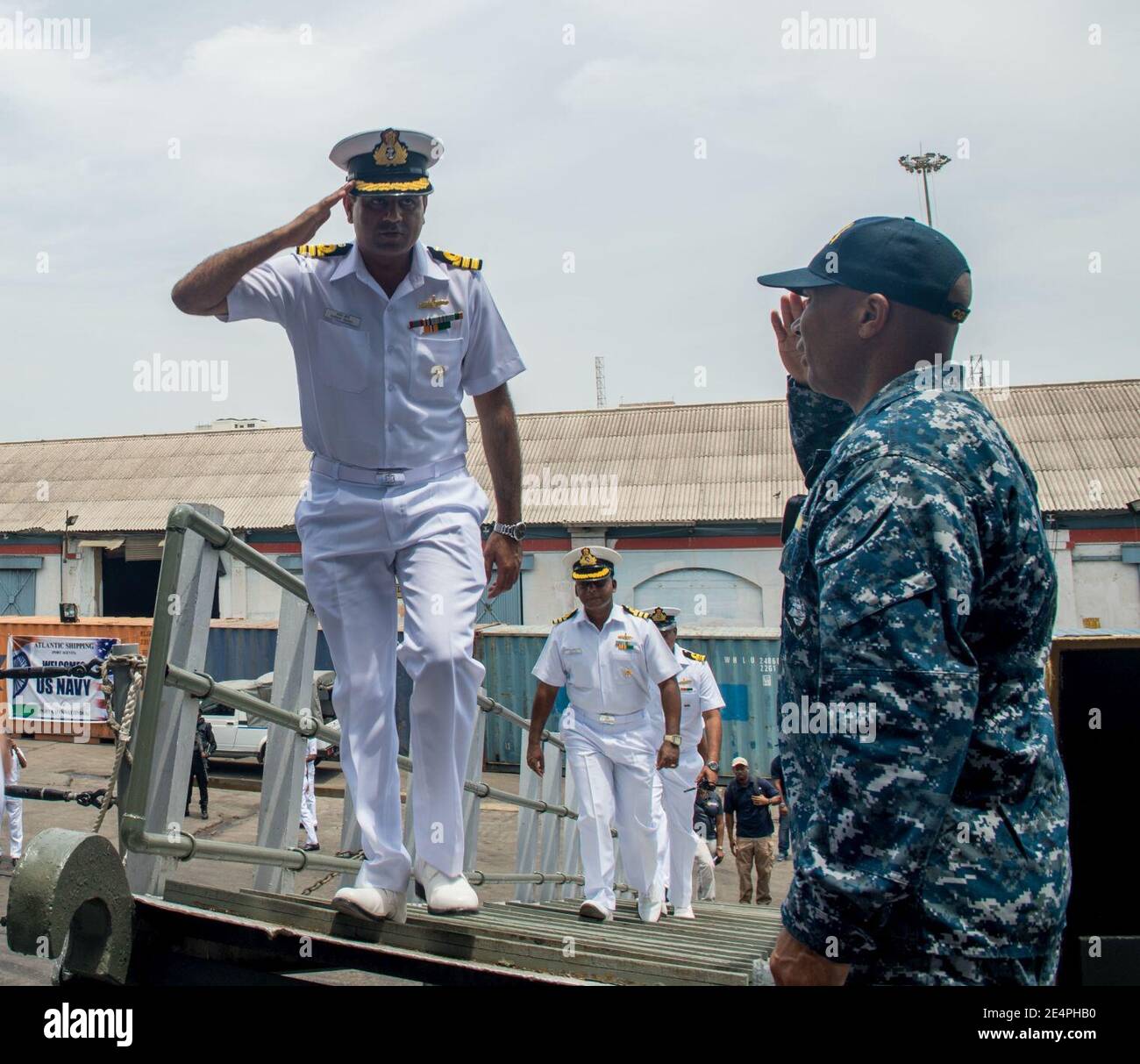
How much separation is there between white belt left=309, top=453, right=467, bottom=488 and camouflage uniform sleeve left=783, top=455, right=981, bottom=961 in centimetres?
179

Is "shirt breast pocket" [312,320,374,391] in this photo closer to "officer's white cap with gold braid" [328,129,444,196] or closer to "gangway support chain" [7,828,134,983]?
"officer's white cap with gold braid" [328,129,444,196]

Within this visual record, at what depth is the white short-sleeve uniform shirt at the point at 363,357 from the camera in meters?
3.29

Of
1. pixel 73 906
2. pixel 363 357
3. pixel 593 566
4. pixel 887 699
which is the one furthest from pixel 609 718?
pixel 887 699

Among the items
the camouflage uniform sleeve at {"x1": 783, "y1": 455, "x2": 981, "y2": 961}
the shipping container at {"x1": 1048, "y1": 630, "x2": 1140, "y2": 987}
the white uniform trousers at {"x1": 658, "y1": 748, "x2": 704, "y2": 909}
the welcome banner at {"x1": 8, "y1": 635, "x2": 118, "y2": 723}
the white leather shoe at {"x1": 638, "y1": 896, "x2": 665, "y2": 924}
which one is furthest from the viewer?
the welcome banner at {"x1": 8, "y1": 635, "x2": 118, "y2": 723}

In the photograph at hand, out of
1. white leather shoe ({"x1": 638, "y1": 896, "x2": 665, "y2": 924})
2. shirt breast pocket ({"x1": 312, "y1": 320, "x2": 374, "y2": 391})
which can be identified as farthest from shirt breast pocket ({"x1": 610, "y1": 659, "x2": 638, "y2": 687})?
Result: shirt breast pocket ({"x1": 312, "y1": 320, "x2": 374, "y2": 391})

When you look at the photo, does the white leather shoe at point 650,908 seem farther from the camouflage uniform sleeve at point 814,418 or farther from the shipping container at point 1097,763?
the camouflage uniform sleeve at point 814,418

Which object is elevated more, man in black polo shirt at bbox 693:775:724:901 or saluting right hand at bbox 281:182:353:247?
saluting right hand at bbox 281:182:353:247

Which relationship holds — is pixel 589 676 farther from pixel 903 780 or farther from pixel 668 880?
pixel 903 780

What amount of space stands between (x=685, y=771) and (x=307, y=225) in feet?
20.3

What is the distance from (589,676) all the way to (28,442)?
29.1 m

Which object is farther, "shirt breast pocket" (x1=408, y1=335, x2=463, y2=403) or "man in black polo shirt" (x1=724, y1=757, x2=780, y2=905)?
"man in black polo shirt" (x1=724, y1=757, x2=780, y2=905)

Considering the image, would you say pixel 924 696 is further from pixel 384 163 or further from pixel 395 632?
pixel 384 163

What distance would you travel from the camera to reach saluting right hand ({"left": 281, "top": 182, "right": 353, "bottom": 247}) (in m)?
3.04
